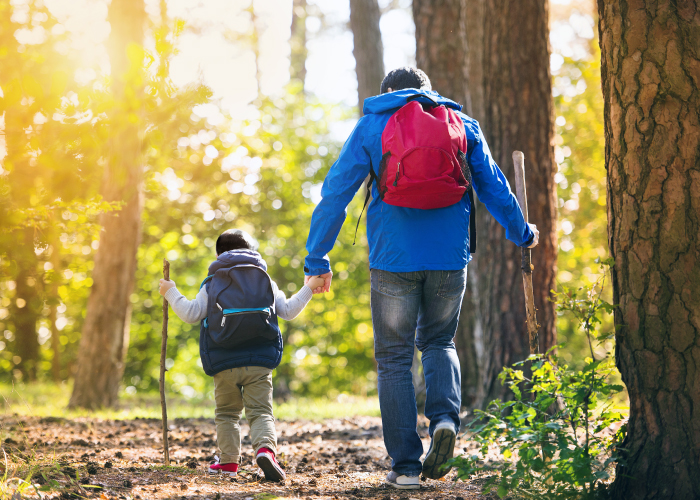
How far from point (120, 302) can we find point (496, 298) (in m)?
4.61

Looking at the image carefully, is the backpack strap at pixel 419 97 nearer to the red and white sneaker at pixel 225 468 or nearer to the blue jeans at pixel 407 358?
the blue jeans at pixel 407 358

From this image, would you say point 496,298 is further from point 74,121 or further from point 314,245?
point 74,121

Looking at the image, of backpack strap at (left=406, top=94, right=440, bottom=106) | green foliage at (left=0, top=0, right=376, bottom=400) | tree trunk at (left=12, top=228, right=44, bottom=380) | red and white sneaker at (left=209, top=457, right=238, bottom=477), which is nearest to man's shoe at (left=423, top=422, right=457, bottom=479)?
red and white sneaker at (left=209, top=457, right=238, bottom=477)

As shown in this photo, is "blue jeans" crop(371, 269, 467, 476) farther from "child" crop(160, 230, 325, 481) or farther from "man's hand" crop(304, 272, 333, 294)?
"child" crop(160, 230, 325, 481)

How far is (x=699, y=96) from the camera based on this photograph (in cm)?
259

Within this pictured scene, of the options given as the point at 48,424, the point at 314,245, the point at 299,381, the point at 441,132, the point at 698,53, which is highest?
the point at 698,53

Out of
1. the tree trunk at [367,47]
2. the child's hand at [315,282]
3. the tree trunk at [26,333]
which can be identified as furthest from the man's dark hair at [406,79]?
the tree trunk at [26,333]

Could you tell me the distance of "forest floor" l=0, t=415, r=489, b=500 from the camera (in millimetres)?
2932

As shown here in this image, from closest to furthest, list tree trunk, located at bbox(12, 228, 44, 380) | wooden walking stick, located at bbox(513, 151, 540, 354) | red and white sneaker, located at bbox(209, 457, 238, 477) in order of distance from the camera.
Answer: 1. wooden walking stick, located at bbox(513, 151, 540, 354)
2. red and white sneaker, located at bbox(209, 457, 238, 477)
3. tree trunk, located at bbox(12, 228, 44, 380)

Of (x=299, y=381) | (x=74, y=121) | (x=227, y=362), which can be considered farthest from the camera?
(x=299, y=381)

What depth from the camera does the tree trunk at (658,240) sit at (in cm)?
250

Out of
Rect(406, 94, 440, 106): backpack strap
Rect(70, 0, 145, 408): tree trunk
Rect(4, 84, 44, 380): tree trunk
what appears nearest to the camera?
Rect(4, 84, 44, 380): tree trunk

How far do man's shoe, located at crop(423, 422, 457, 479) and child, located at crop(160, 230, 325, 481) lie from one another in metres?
0.87

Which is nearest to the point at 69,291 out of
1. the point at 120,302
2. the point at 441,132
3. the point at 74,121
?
the point at 120,302
